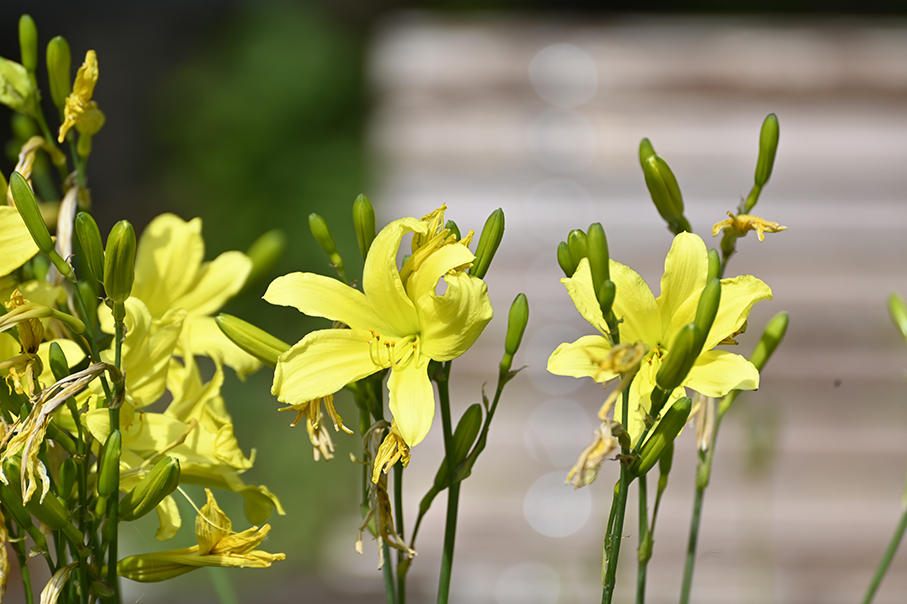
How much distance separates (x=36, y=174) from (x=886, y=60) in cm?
191

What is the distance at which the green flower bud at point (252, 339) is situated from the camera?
29 cm

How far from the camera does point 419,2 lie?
2.85 metres

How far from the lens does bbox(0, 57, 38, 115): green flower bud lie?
0.36 metres

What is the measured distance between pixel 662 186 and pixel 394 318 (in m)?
0.13

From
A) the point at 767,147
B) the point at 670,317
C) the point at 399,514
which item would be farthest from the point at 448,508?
the point at 767,147

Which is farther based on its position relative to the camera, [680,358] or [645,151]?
[645,151]

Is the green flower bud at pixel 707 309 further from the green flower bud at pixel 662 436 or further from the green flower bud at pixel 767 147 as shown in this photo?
the green flower bud at pixel 767 147

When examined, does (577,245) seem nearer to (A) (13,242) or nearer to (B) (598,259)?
(B) (598,259)

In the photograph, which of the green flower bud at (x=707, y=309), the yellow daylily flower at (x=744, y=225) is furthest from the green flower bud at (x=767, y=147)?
the green flower bud at (x=707, y=309)

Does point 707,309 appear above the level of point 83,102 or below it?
below

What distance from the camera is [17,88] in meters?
0.36

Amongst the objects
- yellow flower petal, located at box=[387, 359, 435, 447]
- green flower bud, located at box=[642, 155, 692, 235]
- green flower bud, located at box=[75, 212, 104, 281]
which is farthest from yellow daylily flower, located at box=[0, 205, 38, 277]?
green flower bud, located at box=[642, 155, 692, 235]

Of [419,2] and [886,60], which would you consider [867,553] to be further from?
[419,2]

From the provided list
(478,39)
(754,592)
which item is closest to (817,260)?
(754,592)
